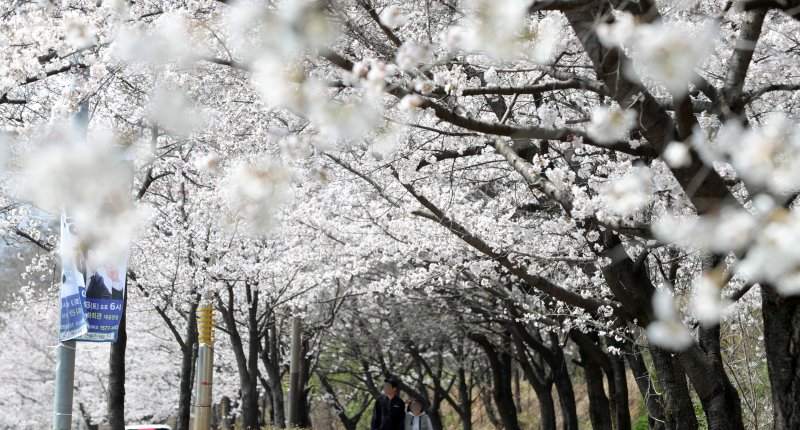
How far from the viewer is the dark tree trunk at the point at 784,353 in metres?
5.92

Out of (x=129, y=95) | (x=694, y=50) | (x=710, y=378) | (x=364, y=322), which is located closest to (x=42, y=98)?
(x=129, y=95)

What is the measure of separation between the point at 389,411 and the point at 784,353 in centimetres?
707

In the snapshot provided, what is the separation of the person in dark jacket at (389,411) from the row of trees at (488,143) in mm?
1916

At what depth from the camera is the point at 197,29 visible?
229 inches

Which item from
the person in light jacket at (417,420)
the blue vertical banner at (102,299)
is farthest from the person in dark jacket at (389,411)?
the blue vertical banner at (102,299)

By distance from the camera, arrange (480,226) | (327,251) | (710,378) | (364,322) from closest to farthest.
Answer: (710,378), (480,226), (327,251), (364,322)

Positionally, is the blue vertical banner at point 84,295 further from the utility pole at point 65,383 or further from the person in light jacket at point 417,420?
the person in light jacket at point 417,420

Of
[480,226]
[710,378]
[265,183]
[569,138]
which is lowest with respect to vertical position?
[710,378]

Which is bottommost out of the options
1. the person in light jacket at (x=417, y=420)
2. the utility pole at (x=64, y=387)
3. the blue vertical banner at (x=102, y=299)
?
the person in light jacket at (x=417, y=420)

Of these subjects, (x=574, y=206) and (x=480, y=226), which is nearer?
(x=574, y=206)

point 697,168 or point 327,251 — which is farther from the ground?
point 327,251

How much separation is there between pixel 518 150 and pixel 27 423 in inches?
1428

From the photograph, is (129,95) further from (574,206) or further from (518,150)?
(574,206)

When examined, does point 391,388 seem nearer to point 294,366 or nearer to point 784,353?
point 294,366
